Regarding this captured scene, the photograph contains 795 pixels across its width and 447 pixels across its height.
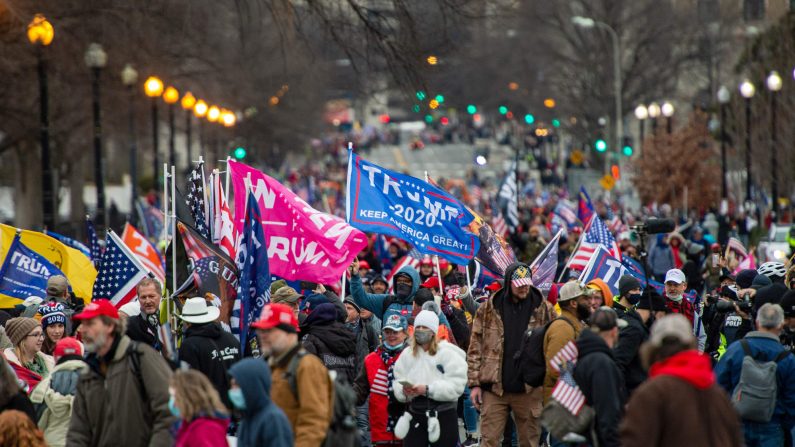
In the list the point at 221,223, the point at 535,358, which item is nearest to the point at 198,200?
the point at 221,223

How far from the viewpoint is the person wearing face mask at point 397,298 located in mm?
13383

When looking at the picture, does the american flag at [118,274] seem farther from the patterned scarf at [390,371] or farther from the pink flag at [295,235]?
the patterned scarf at [390,371]

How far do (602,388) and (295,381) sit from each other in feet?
5.76

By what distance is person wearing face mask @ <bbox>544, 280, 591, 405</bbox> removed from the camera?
34.8 feet

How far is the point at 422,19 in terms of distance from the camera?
70.4ft

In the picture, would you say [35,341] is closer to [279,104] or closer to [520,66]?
[279,104]

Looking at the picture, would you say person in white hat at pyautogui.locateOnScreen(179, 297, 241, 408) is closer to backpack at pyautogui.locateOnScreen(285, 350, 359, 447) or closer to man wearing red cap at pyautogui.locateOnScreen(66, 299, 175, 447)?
man wearing red cap at pyautogui.locateOnScreen(66, 299, 175, 447)

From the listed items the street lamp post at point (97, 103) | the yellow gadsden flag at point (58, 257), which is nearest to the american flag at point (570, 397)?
the yellow gadsden flag at point (58, 257)

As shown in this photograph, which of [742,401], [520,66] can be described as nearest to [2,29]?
[742,401]

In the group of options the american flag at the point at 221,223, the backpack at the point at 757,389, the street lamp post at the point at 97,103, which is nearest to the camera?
the backpack at the point at 757,389

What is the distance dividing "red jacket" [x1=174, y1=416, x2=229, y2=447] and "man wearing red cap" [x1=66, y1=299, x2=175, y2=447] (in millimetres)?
563

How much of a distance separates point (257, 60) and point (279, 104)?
13.0 metres

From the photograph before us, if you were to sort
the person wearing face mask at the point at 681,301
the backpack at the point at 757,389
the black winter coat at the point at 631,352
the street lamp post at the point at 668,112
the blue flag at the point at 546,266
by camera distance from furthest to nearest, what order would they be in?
the street lamp post at the point at 668,112, the blue flag at the point at 546,266, the person wearing face mask at the point at 681,301, the black winter coat at the point at 631,352, the backpack at the point at 757,389

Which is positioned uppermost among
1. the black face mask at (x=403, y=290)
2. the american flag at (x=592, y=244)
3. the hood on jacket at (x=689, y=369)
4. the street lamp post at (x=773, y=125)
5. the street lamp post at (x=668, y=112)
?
the street lamp post at (x=668, y=112)
